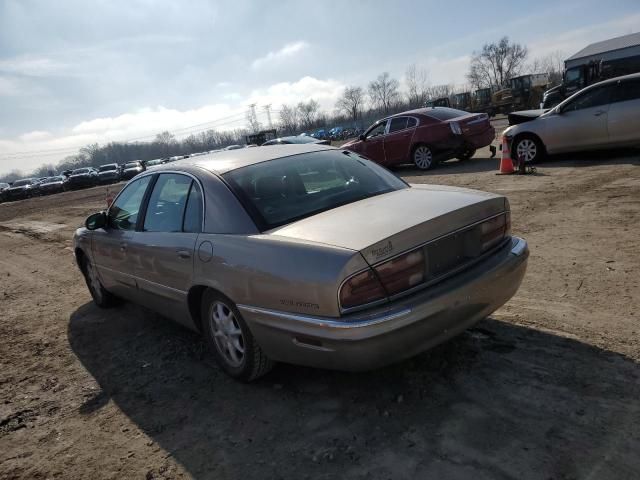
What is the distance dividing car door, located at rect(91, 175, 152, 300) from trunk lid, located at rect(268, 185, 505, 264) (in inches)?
78.0

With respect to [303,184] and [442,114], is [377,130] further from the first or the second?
[303,184]

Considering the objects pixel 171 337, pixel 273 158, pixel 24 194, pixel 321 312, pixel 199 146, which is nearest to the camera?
pixel 321 312

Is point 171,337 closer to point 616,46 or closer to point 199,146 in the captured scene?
point 616,46

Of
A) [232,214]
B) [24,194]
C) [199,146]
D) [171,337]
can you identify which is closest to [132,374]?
[171,337]

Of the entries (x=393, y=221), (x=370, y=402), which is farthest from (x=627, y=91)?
(x=370, y=402)

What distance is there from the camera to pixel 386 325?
98.1 inches

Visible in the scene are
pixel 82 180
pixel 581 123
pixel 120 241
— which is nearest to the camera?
pixel 120 241

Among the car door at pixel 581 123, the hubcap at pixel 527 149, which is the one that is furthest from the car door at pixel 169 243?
the car door at pixel 581 123

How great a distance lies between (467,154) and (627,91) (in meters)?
4.38

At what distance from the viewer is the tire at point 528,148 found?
10.4 meters

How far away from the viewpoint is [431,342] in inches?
106

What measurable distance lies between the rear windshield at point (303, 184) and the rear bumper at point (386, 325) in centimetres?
68

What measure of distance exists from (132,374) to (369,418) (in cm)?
207

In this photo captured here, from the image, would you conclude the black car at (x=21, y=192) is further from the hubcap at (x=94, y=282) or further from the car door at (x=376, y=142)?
the hubcap at (x=94, y=282)
